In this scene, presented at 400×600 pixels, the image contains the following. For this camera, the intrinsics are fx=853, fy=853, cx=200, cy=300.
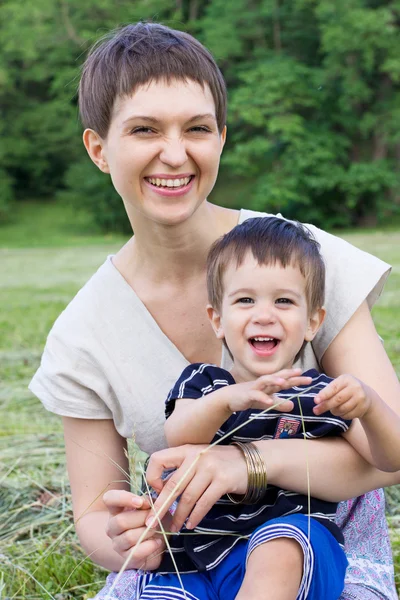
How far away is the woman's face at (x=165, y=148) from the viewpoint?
2.20 meters

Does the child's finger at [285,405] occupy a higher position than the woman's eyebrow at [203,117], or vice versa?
the woman's eyebrow at [203,117]

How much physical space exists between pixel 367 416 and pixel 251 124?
2707 cm

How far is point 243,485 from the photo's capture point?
6.38 ft

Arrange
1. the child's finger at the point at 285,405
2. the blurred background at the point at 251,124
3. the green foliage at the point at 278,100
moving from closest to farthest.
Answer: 1. the child's finger at the point at 285,405
2. the blurred background at the point at 251,124
3. the green foliage at the point at 278,100

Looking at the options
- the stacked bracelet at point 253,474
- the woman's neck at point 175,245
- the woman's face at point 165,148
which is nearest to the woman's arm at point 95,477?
the stacked bracelet at point 253,474

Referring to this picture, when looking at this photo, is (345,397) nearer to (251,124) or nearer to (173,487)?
(173,487)

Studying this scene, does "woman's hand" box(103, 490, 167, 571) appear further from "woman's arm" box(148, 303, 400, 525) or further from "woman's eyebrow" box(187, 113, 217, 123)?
"woman's eyebrow" box(187, 113, 217, 123)

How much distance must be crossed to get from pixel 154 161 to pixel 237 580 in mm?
1055

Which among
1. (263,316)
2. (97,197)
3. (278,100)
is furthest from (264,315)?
(97,197)

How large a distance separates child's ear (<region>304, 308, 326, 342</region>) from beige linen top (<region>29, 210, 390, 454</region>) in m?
0.17

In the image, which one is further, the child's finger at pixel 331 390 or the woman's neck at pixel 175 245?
the woman's neck at pixel 175 245

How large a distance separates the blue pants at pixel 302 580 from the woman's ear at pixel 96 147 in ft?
3.67

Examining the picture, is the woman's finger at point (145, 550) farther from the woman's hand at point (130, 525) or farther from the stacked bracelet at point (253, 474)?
the stacked bracelet at point (253, 474)

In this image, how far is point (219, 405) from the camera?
1.84 metres
